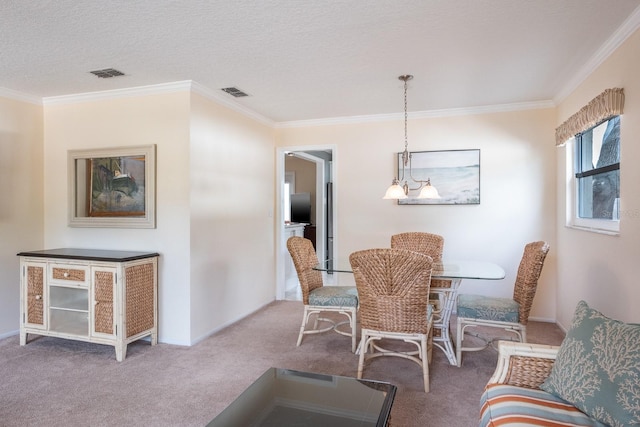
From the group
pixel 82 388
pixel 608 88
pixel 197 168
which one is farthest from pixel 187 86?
pixel 608 88

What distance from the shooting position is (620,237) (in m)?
2.52

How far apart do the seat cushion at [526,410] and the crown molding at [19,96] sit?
453 cm

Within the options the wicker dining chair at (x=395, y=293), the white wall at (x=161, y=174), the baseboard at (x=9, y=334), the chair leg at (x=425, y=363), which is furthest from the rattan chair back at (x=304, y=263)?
the baseboard at (x=9, y=334)

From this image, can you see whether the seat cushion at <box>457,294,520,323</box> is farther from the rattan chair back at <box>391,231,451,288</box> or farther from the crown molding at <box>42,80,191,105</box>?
the crown molding at <box>42,80,191,105</box>

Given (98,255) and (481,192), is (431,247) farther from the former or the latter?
(98,255)

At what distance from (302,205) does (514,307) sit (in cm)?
607

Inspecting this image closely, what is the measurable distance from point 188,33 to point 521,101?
3389mm

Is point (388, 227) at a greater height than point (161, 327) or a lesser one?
greater

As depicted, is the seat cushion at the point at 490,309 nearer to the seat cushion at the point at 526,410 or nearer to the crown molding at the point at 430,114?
A: the seat cushion at the point at 526,410

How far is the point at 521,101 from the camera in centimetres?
A: 406

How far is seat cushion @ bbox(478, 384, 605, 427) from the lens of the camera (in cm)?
140

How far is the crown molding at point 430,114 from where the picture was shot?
13.5 feet

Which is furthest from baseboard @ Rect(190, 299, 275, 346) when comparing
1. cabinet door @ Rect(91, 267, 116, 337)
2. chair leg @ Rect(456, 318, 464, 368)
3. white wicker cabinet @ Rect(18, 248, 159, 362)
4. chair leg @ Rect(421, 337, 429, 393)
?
chair leg @ Rect(456, 318, 464, 368)

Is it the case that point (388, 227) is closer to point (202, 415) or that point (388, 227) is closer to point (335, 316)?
point (335, 316)
